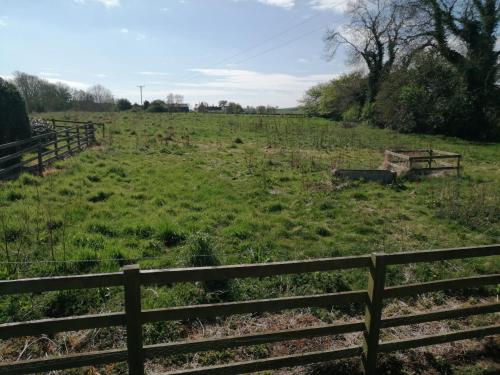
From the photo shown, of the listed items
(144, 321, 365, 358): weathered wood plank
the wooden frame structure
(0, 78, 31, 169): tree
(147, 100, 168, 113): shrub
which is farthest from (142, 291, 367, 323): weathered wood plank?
(147, 100, 168, 113): shrub

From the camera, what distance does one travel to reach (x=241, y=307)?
3.33 m

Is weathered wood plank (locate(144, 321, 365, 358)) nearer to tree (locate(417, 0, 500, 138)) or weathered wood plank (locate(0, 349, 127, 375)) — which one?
weathered wood plank (locate(0, 349, 127, 375))

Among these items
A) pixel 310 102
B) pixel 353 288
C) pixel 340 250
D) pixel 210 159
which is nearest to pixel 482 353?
pixel 353 288

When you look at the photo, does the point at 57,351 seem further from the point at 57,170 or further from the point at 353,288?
the point at 57,170

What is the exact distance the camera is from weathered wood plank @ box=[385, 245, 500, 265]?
3482 mm

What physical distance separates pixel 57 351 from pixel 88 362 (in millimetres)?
1251

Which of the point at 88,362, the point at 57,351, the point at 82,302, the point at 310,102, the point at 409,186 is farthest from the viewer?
the point at 310,102

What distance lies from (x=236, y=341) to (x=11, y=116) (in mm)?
15155

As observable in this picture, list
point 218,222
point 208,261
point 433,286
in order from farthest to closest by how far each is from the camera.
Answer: point 218,222 < point 208,261 < point 433,286

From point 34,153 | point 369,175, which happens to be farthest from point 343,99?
point 34,153

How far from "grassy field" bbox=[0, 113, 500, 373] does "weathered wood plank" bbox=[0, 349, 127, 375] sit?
114 centimetres

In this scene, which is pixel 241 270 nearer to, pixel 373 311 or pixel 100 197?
pixel 373 311

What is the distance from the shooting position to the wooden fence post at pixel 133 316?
9.55ft

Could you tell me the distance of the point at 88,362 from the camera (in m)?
3.05
